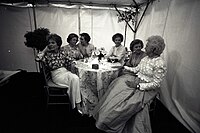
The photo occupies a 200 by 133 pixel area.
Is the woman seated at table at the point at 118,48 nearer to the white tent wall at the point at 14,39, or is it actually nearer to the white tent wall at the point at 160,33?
the white tent wall at the point at 160,33

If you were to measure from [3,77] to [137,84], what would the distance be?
2.16 metres

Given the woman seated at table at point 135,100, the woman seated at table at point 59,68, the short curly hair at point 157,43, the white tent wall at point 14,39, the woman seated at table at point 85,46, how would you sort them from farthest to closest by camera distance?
the white tent wall at point 14,39 → the woman seated at table at point 85,46 → the woman seated at table at point 59,68 → the short curly hair at point 157,43 → the woman seated at table at point 135,100

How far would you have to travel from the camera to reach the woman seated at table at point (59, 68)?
190cm

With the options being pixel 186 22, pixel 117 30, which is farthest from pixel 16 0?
pixel 186 22

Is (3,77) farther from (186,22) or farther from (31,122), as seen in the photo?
(186,22)

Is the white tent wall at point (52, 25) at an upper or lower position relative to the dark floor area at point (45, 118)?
upper

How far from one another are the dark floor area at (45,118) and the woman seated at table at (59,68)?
25 centimetres

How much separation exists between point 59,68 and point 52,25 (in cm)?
215

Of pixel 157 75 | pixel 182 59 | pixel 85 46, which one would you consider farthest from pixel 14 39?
pixel 182 59

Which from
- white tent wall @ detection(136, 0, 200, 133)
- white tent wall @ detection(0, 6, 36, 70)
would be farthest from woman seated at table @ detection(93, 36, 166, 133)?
white tent wall @ detection(0, 6, 36, 70)

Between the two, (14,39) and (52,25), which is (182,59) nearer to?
(52,25)

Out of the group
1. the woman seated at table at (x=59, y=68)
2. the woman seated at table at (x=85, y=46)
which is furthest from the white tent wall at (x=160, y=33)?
the woman seated at table at (x=59, y=68)

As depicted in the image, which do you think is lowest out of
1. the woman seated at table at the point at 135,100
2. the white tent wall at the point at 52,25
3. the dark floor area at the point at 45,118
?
the dark floor area at the point at 45,118

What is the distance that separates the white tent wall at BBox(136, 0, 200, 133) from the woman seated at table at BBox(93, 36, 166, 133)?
0.52 m
